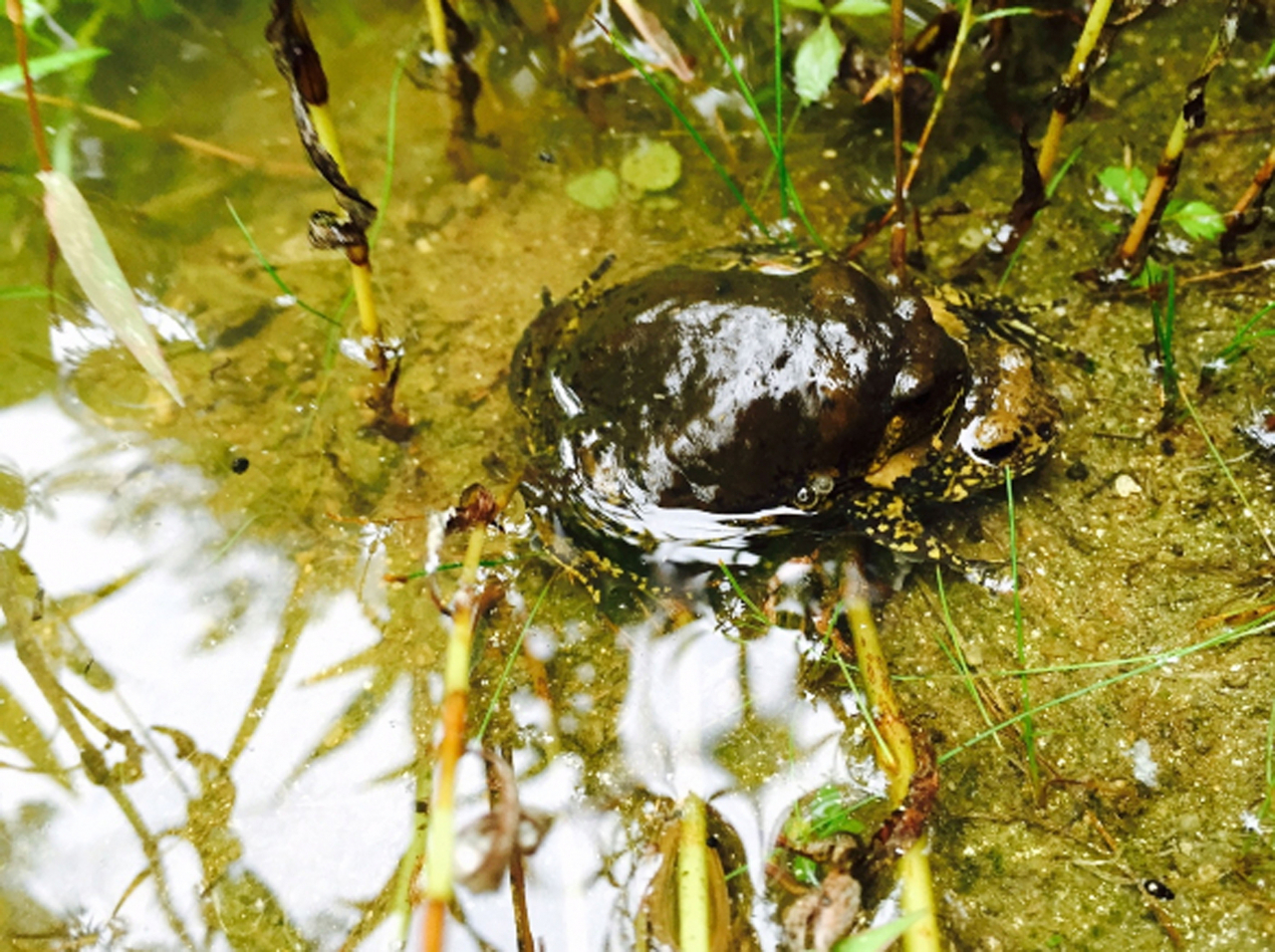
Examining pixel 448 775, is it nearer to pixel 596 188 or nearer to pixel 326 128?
pixel 326 128

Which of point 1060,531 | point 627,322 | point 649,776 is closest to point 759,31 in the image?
point 627,322

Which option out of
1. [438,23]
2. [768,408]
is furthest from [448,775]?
[438,23]

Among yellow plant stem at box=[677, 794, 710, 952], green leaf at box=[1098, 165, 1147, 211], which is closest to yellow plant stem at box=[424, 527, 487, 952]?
yellow plant stem at box=[677, 794, 710, 952]

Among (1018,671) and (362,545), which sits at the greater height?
(362,545)

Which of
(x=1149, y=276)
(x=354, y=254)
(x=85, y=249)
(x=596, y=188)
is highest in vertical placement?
(x=596, y=188)

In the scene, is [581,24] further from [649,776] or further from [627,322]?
[649,776]

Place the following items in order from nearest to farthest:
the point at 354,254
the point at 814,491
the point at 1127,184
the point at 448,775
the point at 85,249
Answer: the point at 448,775 → the point at 85,249 → the point at 354,254 → the point at 814,491 → the point at 1127,184

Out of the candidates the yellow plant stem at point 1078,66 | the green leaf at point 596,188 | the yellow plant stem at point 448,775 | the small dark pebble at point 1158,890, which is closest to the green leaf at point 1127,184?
the yellow plant stem at point 1078,66
